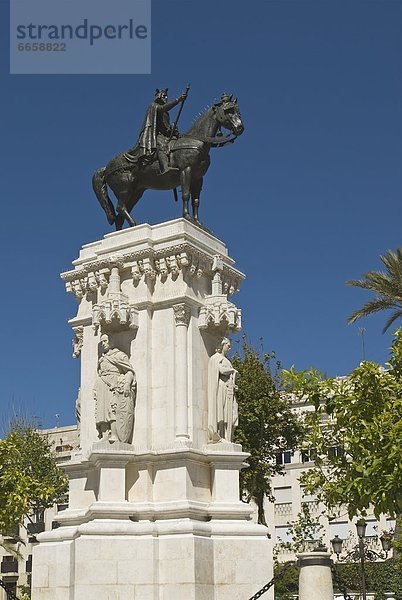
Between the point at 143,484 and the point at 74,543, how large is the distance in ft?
5.04

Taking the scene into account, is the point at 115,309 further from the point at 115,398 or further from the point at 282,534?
the point at 282,534

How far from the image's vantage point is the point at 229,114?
18.1 metres

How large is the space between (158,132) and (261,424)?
23.1 meters

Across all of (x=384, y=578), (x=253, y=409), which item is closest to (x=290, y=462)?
(x=384, y=578)

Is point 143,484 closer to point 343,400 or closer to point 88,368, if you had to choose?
point 88,368

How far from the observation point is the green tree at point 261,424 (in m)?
38.7

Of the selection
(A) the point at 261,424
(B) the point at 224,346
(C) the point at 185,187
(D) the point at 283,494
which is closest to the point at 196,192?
(C) the point at 185,187

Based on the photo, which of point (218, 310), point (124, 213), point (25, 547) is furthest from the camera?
point (25, 547)

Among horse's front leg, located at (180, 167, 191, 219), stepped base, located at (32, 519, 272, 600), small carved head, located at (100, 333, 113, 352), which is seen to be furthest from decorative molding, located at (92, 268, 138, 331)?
stepped base, located at (32, 519, 272, 600)

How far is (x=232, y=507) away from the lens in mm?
15914

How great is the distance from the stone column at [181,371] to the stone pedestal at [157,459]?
2 centimetres

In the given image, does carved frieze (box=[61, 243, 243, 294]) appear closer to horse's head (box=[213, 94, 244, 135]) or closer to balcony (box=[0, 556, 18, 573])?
horse's head (box=[213, 94, 244, 135])

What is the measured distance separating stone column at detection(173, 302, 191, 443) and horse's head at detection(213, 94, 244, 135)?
3893 mm

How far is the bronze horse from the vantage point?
17.9m
